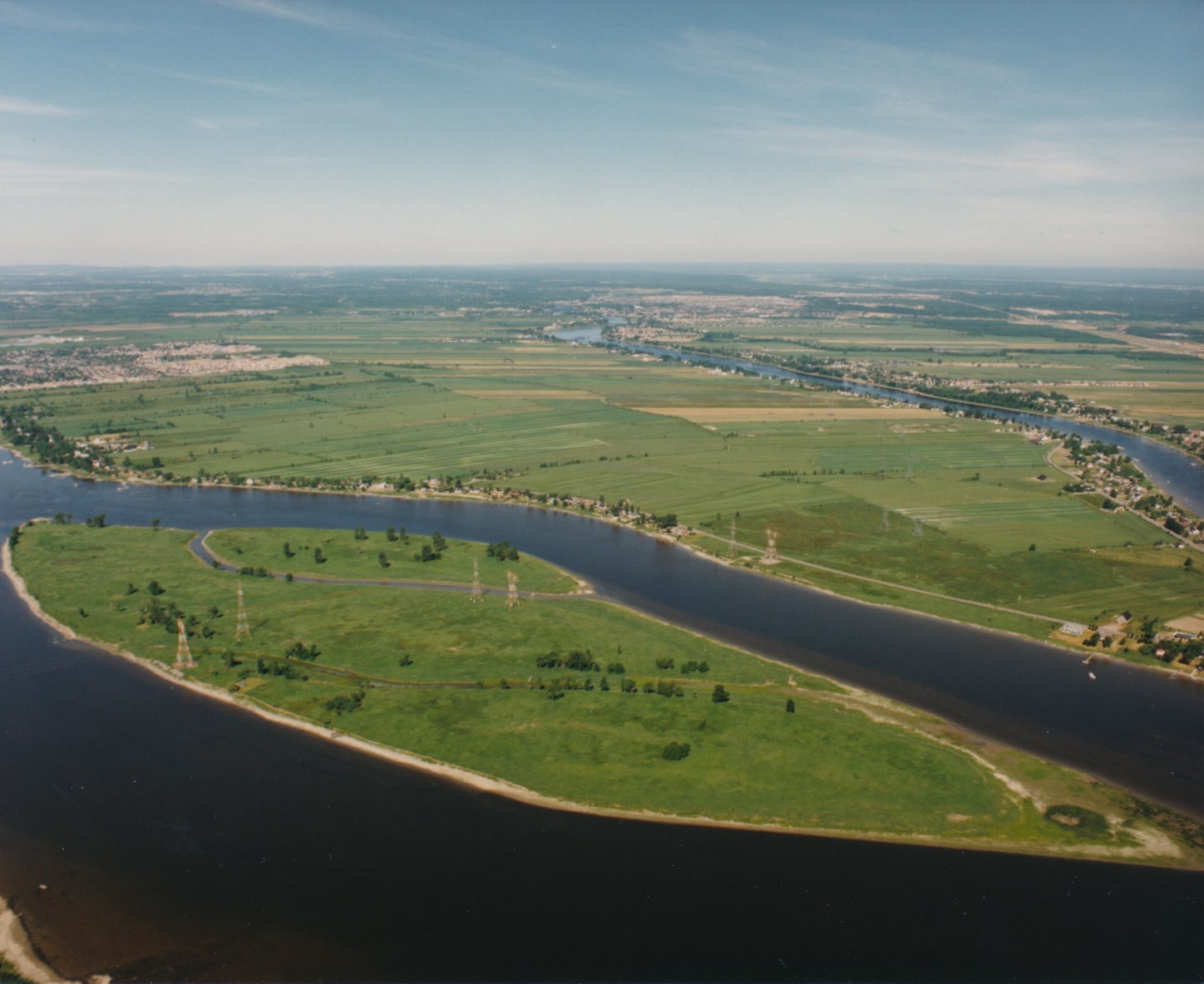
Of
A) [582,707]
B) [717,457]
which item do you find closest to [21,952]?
[582,707]

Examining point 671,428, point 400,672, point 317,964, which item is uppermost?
point 671,428

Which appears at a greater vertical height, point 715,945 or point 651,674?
point 651,674

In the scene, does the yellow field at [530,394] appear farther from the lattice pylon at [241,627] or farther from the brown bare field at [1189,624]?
the brown bare field at [1189,624]

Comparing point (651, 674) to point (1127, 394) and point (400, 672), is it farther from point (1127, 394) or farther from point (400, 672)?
point (1127, 394)

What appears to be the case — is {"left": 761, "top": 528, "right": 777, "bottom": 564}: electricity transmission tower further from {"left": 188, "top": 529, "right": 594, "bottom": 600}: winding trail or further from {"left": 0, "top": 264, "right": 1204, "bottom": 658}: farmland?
{"left": 188, "top": 529, "right": 594, "bottom": 600}: winding trail

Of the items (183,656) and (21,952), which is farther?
(183,656)

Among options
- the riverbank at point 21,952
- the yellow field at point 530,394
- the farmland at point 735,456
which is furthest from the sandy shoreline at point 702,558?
the yellow field at point 530,394

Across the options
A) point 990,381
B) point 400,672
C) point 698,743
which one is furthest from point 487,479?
point 990,381

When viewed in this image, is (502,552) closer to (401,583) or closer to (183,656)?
(401,583)
